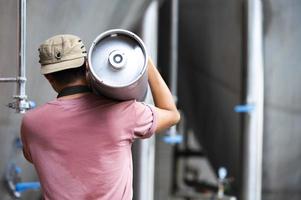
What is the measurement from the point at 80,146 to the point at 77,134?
0.07 ft

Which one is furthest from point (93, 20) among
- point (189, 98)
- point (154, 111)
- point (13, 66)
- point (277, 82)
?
point (189, 98)

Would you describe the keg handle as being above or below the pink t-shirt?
above

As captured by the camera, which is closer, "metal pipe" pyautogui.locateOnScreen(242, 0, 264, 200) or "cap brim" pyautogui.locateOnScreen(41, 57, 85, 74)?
"cap brim" pyautogui.locateOnScreen(41, 57, 85, 74)

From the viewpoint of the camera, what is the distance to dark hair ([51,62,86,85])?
3.51 feet

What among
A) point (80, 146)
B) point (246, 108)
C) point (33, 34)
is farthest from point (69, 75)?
point (246, 108)

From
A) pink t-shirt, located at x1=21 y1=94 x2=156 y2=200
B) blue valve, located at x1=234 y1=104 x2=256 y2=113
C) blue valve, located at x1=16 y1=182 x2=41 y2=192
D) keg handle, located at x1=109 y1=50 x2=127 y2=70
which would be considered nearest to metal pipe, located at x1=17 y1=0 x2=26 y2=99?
pink t-shirt, located at x1=21 y1=94 x2=156 y2=200

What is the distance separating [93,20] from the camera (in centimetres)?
191

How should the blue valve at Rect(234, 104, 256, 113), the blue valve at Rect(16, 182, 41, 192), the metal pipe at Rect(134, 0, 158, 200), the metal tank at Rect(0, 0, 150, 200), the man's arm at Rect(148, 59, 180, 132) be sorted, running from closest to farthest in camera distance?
the man's arm at Rect(148, 59, 180, 132) < the metal tank at Rect(0, 0, 150, 200) < the blue valve at Rect(16, 182, 41, 192) < the metal pipe at Rect(134, 0, 158, 200) < the blue valve at Rect(234, 104, 256, 113)

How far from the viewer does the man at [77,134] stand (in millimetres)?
1058

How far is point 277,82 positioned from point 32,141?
1.74 meters

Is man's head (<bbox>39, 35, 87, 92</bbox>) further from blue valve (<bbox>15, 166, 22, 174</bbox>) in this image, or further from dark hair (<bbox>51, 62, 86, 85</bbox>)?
blue valve (<bbox>15, 166, 22, 174</bbox>)

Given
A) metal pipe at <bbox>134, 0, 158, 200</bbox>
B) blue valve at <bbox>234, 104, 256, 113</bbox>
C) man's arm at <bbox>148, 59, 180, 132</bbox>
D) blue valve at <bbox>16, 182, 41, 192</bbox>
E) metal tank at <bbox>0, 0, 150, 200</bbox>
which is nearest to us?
man's arm at <bbox>148, 59, 180, 132</bbox>

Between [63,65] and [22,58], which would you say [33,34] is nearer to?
[22,58]

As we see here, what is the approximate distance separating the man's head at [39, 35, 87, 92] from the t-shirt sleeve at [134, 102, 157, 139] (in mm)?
128
